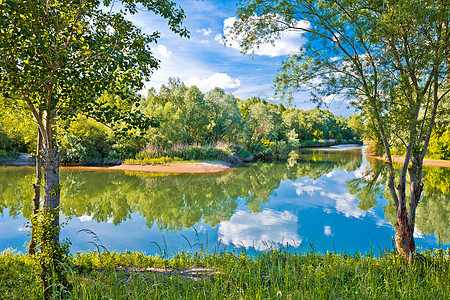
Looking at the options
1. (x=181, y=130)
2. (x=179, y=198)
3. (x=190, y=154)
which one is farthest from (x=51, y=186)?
(x=181, y=130)

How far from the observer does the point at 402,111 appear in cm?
419

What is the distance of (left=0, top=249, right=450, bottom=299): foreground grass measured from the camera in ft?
9.20

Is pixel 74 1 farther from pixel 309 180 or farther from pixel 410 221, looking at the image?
pixel 309 180

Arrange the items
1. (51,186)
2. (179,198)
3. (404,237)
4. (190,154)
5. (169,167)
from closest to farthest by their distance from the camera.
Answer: (51,186)
(404,237)
(179,198)
(169,167)
(190,154)

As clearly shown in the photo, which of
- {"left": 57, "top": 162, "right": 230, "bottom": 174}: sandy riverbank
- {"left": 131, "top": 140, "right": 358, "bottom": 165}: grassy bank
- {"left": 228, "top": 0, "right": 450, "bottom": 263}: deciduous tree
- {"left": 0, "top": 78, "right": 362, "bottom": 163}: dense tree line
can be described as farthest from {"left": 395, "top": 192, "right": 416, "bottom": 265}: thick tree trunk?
{"left": 131, "top": 140, "right": 358, "bottom": 165}: grassy bank

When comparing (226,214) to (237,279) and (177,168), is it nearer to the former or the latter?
(237,279)

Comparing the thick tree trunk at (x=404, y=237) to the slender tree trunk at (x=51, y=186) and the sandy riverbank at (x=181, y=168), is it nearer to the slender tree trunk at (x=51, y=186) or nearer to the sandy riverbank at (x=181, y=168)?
the slender tree trunk at (x=51, y=186)

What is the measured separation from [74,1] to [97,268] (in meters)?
3.90

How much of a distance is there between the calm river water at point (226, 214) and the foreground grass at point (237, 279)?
0.43m

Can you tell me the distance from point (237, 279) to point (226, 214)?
5840 mm

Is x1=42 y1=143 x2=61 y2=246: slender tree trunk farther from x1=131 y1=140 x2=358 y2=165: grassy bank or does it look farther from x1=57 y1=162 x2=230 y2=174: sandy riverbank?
x1=131 y1=140 x2=358 y2=165: grassy bank

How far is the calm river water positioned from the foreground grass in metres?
0.43

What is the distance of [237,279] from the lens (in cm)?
357

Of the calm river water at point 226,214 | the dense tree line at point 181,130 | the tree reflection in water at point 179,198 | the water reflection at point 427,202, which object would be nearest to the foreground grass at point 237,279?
the calm river water at point 226,214
